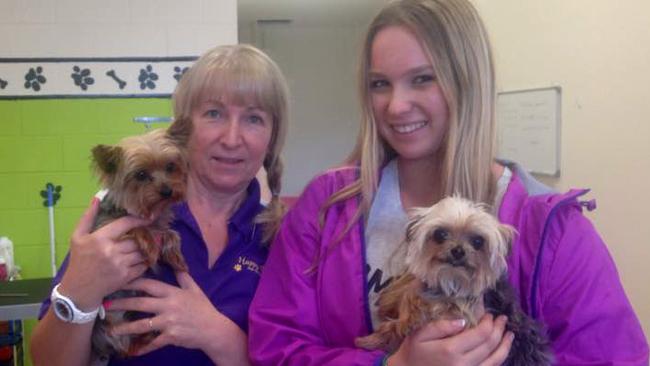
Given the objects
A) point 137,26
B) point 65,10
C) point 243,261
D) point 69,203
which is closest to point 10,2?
point 65,10

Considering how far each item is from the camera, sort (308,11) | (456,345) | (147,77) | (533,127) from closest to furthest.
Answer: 1. (456,345)
2. (533,127)
3. (147,77)
4. (308,11)

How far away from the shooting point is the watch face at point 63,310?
62.8 inches

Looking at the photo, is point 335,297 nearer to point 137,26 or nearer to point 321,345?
point 321,345

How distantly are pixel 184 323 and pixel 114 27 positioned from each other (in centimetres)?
309

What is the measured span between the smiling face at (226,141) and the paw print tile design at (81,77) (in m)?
2.63

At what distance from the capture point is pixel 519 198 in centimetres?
149

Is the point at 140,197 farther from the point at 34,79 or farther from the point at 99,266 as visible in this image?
the point at 34,79

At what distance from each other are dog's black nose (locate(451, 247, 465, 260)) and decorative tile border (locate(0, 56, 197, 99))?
10.0ft

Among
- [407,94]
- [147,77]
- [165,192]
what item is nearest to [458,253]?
[407,94]

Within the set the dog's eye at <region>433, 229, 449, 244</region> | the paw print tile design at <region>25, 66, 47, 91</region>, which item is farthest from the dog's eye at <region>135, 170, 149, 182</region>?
the paw print tile design at <region>25, 66, 47, 91</region>

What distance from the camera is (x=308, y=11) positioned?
8.03 m

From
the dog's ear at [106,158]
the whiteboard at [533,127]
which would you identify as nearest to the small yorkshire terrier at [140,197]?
the dog's ear at [106,158]

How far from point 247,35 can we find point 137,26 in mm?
4957

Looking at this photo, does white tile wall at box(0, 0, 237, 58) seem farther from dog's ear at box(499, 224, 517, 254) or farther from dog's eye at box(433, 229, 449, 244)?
dog's ear at box(499, 224, 517, 254)
